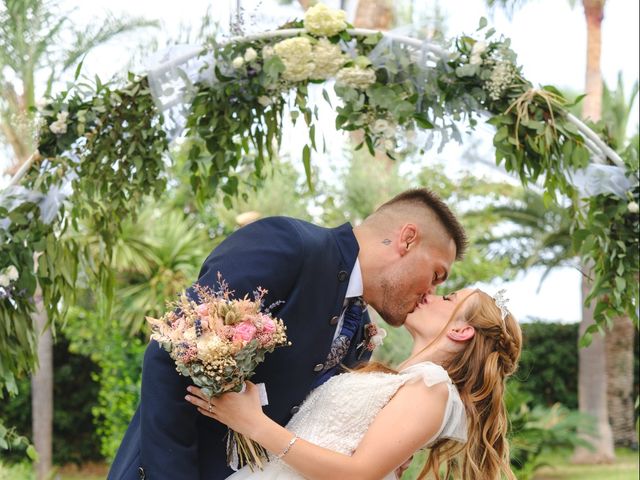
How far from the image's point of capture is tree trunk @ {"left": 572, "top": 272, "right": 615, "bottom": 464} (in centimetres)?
1606

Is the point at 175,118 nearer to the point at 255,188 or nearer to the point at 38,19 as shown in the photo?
the point at 255,188

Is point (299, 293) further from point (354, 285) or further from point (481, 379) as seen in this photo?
point (481, 379)

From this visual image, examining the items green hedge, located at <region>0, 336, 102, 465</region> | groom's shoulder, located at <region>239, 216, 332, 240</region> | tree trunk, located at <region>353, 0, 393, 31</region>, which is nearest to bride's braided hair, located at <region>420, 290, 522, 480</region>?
groom's shoulder, located at <region>239, 216, 332, 240</region>

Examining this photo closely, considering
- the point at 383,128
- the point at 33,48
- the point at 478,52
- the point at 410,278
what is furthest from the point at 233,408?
the point at 33,48

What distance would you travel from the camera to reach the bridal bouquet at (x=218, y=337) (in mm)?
2824

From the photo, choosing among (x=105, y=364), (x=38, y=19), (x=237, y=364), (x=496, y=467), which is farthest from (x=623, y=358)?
(x=237, y=364)

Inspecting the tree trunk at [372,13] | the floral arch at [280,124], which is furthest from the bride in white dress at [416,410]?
the tree trunk at [372,13]

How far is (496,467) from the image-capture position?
3.73 m

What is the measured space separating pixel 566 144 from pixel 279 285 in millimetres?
2033

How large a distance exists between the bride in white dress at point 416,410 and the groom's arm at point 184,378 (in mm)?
86

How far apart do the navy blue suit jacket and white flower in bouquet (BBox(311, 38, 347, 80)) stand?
1380 mm

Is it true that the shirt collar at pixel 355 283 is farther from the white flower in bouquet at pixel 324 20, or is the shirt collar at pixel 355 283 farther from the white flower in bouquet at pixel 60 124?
the white flower in bouquet at pixel 60 124

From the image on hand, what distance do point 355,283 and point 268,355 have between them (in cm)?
43

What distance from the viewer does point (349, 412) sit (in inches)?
134
